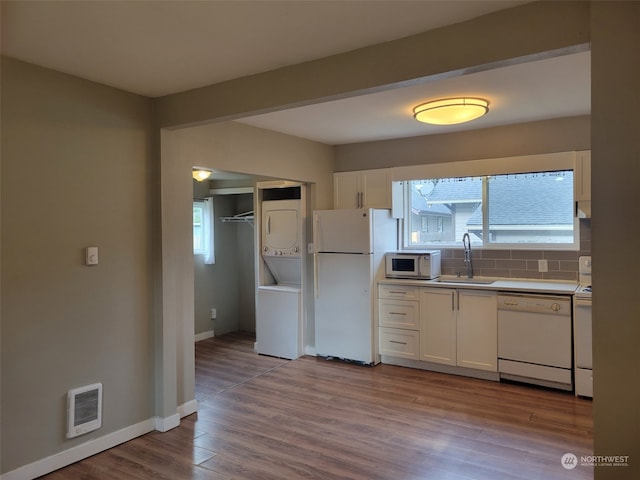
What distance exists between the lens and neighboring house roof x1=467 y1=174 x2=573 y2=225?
4.41m

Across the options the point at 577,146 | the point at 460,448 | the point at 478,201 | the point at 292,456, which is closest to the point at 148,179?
the point at 292,456

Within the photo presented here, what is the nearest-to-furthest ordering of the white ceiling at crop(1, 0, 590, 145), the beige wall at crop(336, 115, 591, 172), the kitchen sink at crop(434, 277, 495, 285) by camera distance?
the white ceiling at crop(1, 0, 590, 145) < the beige wall at crop(336, 115, 591, 172) < the kitchen sink at crop(434, 277, 495, 285)

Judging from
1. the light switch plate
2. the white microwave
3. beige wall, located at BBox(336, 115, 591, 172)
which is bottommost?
the white microwave

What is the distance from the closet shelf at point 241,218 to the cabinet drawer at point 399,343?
8.38ft

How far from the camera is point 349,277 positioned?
482cm

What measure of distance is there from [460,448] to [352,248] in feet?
7.44

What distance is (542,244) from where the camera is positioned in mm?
4469

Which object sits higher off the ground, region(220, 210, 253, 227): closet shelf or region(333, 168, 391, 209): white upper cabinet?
region(333, 168, 391, 209): white upper cabinet

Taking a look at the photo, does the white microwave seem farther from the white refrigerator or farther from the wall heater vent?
the wall heater vent

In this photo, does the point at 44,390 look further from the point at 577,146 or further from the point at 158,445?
the point at 577,146

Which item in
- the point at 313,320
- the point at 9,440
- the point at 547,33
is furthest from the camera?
the point at 313,320

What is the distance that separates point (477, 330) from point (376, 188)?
1.82m

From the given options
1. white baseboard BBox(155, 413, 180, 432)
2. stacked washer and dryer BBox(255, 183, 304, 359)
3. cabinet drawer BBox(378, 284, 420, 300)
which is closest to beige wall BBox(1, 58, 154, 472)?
white baseboard BBox(155, 413, 180, 432)

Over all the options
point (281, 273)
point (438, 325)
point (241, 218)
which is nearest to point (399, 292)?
point (438, 325)
